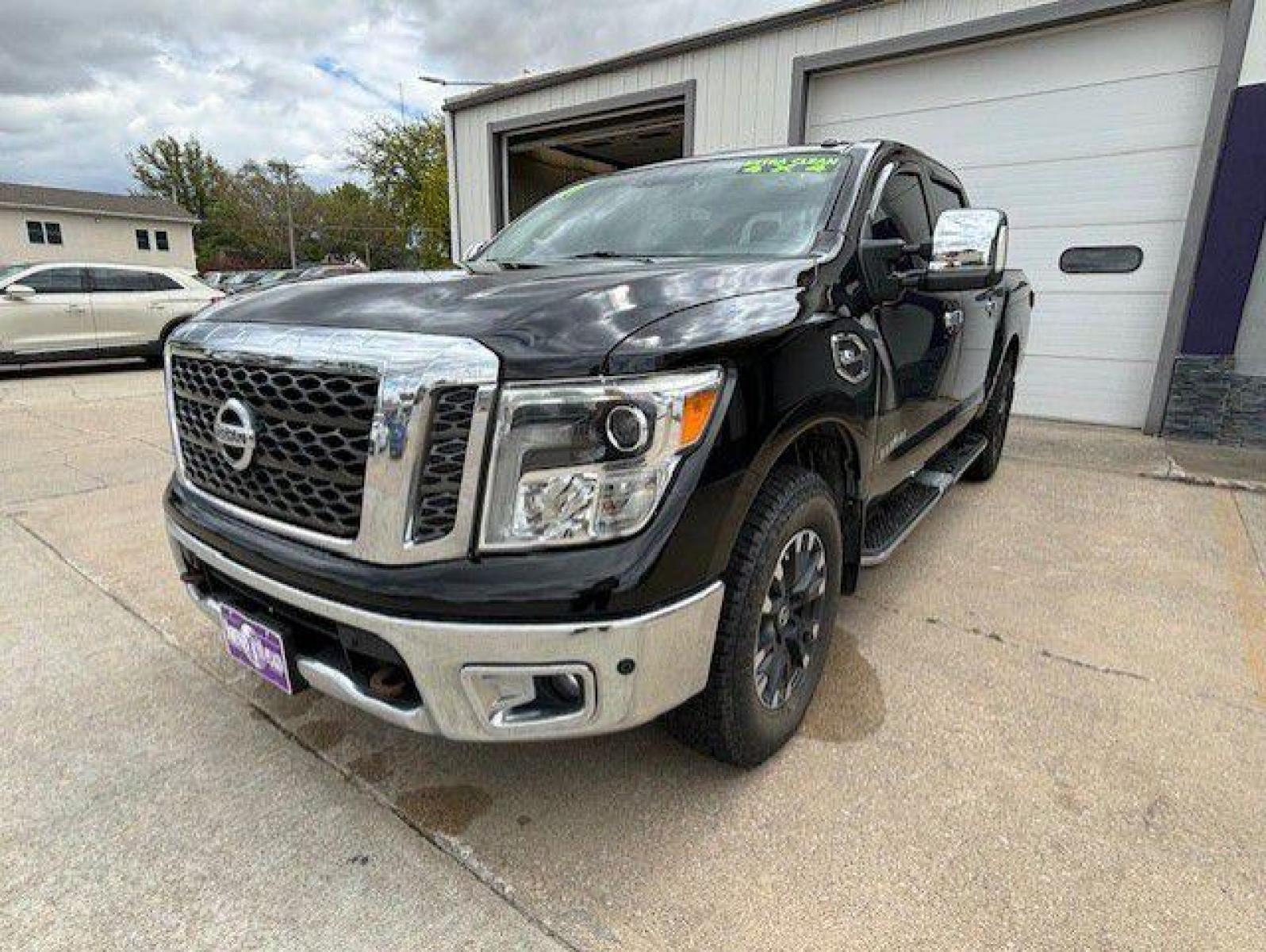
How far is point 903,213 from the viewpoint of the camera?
3074mm

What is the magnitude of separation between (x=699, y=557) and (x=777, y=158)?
1.99 metres

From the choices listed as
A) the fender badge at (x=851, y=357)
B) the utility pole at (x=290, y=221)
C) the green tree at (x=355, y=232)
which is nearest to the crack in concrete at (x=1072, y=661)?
the fender badge at (x=851, y=357)

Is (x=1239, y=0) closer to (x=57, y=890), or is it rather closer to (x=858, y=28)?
(x=858, y=28)

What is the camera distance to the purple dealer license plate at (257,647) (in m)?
1.83

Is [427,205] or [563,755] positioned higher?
[427,205]

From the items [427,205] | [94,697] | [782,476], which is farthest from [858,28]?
[427,205]

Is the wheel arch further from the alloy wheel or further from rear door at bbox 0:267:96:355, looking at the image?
rear door at bbox 0:267:96:355

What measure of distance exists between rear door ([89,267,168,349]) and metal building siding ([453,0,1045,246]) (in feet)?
19.6

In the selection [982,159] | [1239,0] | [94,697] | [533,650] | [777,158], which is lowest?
[94,697]

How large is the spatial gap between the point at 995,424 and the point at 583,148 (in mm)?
10164

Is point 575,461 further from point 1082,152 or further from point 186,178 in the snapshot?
point 186,178

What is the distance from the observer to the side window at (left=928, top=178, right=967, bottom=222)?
11.7 feet

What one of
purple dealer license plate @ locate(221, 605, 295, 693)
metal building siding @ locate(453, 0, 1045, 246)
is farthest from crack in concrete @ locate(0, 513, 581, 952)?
metal building siding @ locate(453, 0, 1045, 246)

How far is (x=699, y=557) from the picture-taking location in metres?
1.63
